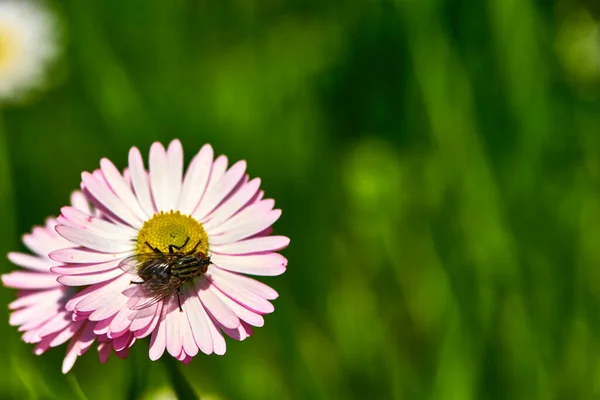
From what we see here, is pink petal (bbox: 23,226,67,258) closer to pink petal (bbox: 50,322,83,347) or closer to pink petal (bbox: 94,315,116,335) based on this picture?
pink petal (bbox: 50,322,83,347)

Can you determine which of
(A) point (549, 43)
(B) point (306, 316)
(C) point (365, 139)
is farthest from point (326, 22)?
(B) point (306, 316)

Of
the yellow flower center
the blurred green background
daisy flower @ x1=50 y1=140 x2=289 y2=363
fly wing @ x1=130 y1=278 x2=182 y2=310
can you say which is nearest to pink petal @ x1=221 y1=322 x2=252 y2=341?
daisy flower @ x1=50 y1=140 x2=289 y2=363

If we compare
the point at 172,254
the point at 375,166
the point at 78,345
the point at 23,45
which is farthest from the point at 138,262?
the point at 23,45

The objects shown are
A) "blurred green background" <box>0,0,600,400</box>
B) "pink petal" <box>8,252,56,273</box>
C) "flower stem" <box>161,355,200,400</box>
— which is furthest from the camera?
"blurred green background" <box>0,0,600,400</box>

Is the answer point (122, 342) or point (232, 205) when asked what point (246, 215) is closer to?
point (232, 205)

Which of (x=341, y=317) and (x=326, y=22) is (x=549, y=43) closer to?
(x=326, y=22)

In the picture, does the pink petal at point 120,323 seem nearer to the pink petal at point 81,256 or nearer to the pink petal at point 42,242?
the pink petal at point 81,256
